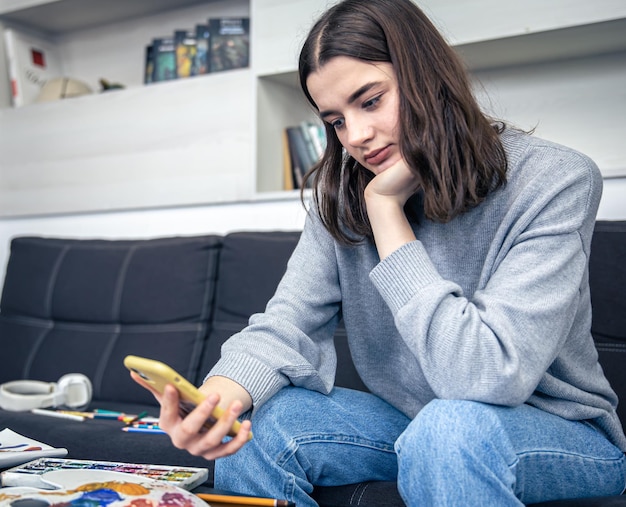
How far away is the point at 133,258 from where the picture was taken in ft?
6.73

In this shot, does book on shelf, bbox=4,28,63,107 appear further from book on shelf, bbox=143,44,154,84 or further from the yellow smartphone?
the yellow smartphone

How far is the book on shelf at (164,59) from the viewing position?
2.47 meters

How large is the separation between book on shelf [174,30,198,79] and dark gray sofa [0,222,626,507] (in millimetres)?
673

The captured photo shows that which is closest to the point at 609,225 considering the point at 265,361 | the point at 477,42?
the point at 477,42

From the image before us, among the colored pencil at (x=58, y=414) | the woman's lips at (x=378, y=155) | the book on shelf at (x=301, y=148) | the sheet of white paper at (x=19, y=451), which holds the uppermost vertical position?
the woman's lips at (x=378, y=155)

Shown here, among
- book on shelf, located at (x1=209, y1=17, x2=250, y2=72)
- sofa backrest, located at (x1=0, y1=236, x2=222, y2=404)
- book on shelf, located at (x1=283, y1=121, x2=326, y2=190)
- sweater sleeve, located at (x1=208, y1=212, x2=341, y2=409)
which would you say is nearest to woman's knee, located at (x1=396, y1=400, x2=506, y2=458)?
sweater sleeve, located at (x1=208, y1=212, x2=341, y2=409)

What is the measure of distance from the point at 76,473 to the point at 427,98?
0.70m

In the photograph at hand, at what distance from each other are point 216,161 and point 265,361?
4.37ft

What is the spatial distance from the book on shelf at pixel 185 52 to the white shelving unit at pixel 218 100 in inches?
3.7

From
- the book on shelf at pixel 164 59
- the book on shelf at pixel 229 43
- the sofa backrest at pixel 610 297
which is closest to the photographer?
the sofa backrest at pixel 610 297

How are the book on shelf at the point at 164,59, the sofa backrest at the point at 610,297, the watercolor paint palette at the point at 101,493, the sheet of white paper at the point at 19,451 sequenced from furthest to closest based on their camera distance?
1. the book on shelf at the point at 164,59
2. the sofa backrest at the point at 610,297
3. the sheet of white paper at the point at 19,451
4. the watercolor paint palette at the point at 101,493

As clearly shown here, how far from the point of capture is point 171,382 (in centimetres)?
78

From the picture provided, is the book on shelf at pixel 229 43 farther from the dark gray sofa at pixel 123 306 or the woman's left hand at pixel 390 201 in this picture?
the woman's left hand at pixel 390 201

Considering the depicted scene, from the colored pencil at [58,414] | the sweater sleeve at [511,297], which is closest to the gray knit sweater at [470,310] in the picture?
the sweater sleeve at [511,297]
